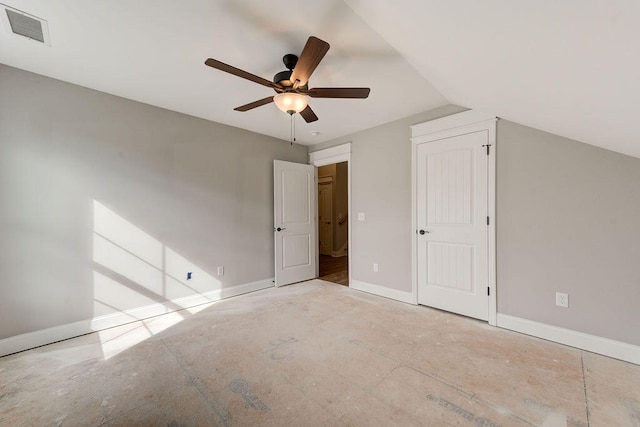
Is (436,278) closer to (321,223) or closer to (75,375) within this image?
(75,375)

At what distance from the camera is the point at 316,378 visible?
1.80 metres

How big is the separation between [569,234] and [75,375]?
4.20m

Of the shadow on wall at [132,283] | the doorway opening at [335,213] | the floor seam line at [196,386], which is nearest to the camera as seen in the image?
the floor seam line at [196,386]

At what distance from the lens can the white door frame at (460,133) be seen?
103 inches

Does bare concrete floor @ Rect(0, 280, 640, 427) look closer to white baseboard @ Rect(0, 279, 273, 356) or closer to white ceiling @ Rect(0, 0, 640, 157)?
white baseboard @ Rect(0, 279, 273, 356)

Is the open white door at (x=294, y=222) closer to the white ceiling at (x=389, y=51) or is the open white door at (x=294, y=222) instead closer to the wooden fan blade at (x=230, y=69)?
the white ceiling at (x=389, y=51)

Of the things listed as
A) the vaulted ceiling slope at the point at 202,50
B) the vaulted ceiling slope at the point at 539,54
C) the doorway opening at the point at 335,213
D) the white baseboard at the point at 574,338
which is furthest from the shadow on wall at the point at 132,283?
the doorway opening at the point at 335,213

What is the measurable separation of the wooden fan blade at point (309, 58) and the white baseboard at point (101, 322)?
9.57 ft

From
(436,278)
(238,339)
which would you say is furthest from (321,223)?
(238,339)

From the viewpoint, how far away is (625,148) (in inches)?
74.1

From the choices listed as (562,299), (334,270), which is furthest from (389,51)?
(334,270)

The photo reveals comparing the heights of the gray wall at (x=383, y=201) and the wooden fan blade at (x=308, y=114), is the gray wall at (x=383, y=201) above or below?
below

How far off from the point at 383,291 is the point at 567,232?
Result: 2.09 meters

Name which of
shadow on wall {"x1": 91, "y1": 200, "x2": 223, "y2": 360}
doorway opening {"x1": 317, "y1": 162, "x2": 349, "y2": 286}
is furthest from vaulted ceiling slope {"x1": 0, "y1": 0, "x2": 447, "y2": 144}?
doorway opening {"x1": 317, "y1": 162, "x2": 349, "y2": 286}
